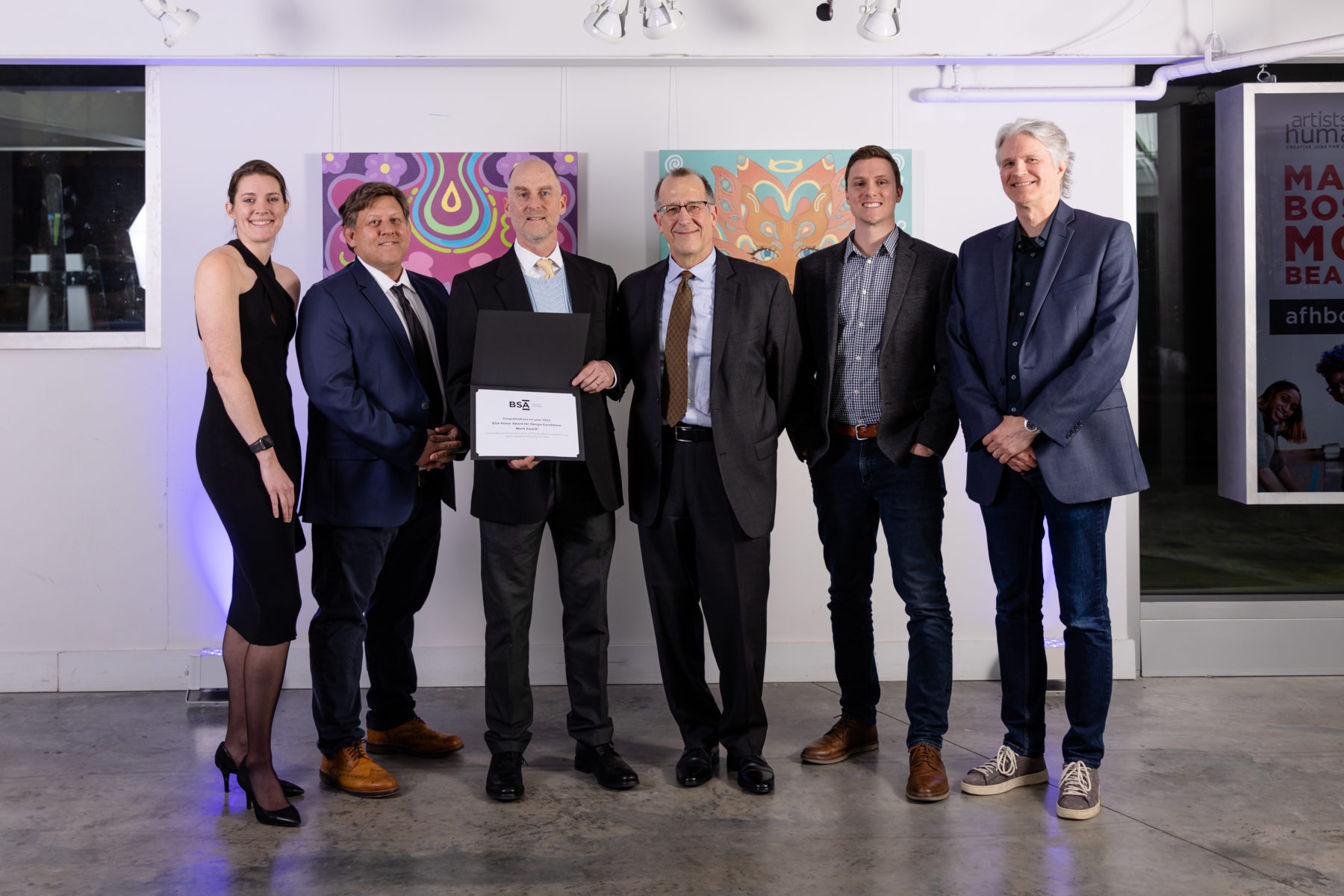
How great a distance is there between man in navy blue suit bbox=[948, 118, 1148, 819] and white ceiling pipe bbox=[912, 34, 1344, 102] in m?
1.43

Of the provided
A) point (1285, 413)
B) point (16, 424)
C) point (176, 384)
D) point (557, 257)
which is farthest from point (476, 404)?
point (1285, 413)

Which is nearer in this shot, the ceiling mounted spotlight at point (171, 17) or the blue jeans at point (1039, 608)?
the blue jeans at point (1039, 608)

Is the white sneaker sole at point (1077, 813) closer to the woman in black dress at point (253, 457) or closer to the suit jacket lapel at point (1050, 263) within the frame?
the suit jacket lapel at point (1050, 263)

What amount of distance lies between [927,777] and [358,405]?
2.13 meters

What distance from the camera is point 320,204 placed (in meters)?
4.54

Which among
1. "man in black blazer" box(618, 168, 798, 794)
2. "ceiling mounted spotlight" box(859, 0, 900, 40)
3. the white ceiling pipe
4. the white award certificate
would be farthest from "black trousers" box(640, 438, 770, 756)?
the white ceiling pipe

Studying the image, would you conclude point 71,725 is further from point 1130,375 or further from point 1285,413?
point 1285,413

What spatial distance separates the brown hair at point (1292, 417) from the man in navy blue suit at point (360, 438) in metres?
3.69

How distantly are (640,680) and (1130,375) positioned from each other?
8.52ft

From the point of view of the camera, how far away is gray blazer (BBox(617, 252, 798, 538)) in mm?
3258

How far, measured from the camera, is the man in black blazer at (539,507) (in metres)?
3.28

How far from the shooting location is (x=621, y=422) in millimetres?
4641

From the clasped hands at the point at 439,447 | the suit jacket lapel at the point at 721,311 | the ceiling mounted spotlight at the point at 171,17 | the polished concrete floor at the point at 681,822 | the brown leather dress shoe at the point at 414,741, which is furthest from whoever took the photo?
the ceiling mounted spotlight at the point at 171,17

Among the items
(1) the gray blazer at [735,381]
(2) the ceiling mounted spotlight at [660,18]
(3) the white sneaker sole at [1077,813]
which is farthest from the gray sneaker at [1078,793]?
(2) the ceiling mounted spotlight at [660,18]
